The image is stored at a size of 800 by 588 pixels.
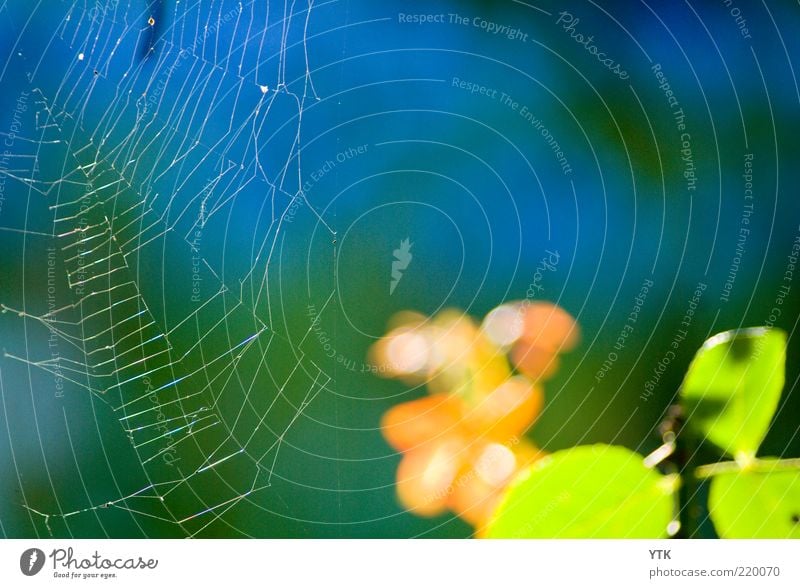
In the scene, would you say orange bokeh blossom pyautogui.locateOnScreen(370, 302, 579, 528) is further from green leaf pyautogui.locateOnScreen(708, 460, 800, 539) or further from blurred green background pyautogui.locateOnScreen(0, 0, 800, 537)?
green leaf pyautogui.locateOnScreen(708, 460, 800, 539)

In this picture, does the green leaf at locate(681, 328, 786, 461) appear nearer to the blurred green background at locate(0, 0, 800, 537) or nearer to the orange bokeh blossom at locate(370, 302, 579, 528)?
the blurred green background at locate(0, 0, 800, 537)

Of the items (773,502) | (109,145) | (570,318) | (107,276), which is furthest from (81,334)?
(773,502)

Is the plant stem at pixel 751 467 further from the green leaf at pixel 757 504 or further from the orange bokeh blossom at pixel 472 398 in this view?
the orange bokeh blossom at pixel 472 398

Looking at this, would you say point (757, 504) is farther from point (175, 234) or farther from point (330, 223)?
point (175, 234)

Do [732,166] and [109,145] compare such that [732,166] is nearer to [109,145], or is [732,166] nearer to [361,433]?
[361,433]

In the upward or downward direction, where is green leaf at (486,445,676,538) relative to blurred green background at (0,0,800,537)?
downward
